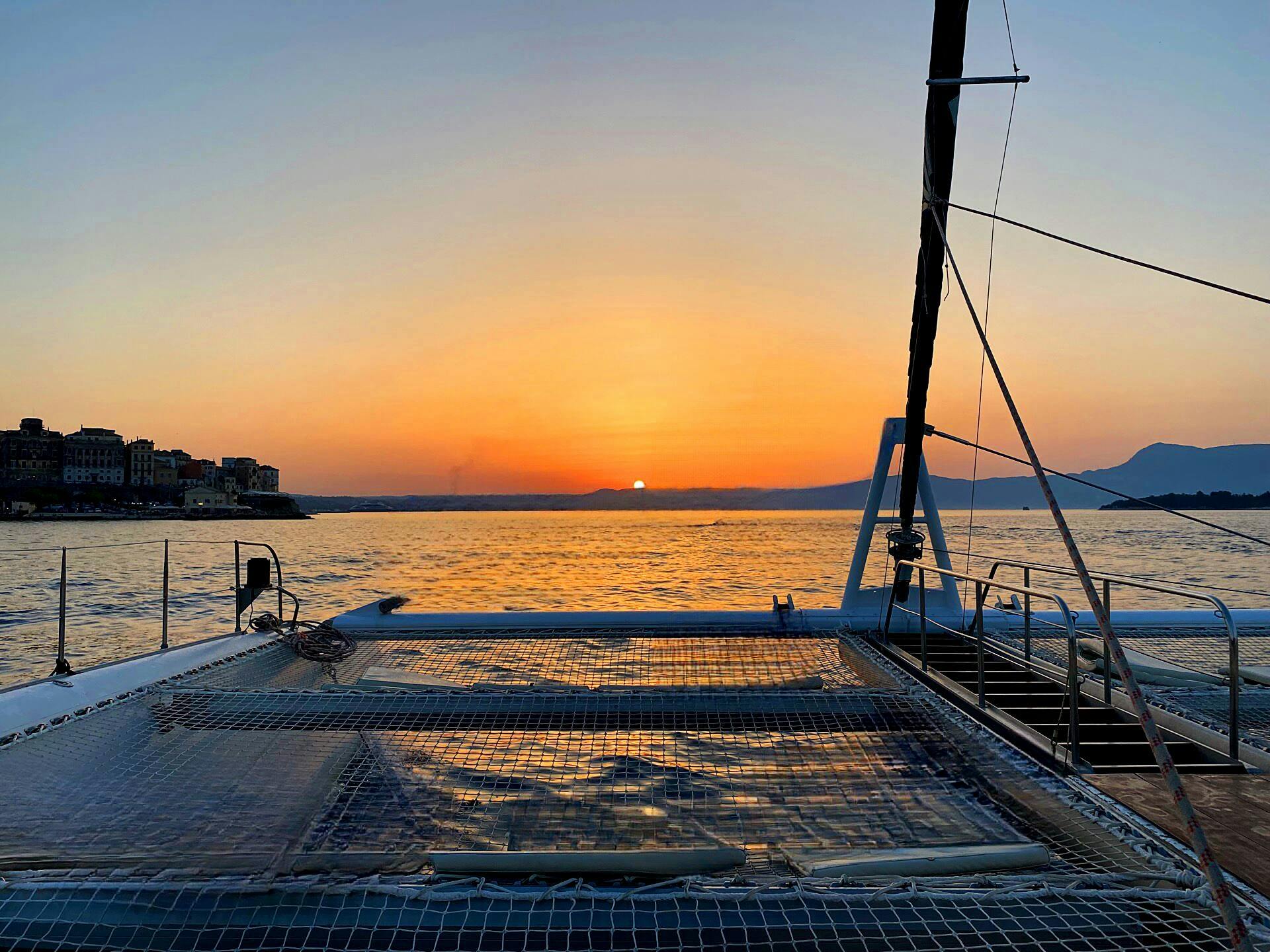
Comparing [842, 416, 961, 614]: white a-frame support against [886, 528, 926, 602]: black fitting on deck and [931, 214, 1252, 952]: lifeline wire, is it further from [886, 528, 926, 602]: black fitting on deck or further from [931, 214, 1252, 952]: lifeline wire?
[931, 214, 1252, 952]: lifeline wire

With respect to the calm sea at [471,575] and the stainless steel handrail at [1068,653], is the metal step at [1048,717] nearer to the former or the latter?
the stainless steel handrail at [1068,653]

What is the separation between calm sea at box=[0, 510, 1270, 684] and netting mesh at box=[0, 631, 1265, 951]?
12.5ft

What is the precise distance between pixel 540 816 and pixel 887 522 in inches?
208

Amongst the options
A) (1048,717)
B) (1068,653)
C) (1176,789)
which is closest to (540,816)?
(1176,789)

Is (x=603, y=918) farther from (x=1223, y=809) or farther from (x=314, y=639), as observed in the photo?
(x=314, y=639)

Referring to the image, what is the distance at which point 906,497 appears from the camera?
7.57 meters

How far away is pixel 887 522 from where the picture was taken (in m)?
8.01

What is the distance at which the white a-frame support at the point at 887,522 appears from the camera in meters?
8.10

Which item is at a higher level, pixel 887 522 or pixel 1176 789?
pixel 887 522

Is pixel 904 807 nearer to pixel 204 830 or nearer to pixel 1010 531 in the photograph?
pixel 204 830

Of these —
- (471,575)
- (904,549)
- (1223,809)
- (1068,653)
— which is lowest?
(471,575)

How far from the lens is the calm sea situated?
626 inches

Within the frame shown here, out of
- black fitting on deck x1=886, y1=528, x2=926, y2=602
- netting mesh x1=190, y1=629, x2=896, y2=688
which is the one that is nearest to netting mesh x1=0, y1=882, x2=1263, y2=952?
netting mesh x1=190, y1=629, x2=896, y2=688

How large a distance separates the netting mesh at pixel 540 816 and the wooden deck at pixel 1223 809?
19 centimetres
